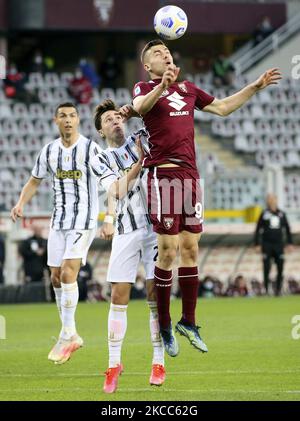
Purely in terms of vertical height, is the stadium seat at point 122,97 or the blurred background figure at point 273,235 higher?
the stadium seat at point 122,97

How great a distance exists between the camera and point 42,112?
1117 inches

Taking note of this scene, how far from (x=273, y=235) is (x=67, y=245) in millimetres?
Result: 11218

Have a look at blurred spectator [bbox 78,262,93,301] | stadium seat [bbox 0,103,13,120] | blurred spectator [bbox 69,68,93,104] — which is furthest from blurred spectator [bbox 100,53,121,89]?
blurred spectator [bbox 78,262,93,301]

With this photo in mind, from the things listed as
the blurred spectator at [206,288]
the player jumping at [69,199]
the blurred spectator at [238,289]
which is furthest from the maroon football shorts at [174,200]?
the blurred spectator at [238,289]

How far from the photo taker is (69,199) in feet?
36.8

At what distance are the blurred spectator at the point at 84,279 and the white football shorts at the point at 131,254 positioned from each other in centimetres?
1223

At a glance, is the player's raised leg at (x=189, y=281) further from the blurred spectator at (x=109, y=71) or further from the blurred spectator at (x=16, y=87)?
the blurred spectator at (x=109, y=71)

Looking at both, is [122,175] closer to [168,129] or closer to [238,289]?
[168,129]

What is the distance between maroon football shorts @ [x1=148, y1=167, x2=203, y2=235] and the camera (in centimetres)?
877

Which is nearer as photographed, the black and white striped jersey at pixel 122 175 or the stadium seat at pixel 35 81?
the black and white striped jersey at pixel 122 175

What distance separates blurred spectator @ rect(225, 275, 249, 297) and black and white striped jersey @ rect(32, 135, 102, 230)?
12007mm

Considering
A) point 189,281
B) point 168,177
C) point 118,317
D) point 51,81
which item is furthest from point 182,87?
point 51,81

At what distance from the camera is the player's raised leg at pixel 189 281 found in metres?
8.93
